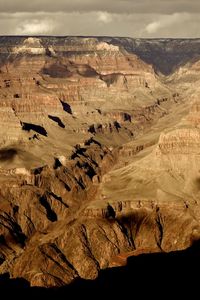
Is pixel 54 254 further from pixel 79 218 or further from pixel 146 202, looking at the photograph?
pixel 146 202

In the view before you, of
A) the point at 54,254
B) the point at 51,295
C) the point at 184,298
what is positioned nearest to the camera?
the point at 184,298

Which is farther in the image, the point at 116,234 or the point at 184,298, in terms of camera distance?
the point at 116,234

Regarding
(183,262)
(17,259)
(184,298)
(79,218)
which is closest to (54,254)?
(17,259)

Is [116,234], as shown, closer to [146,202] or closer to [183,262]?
[146,202]

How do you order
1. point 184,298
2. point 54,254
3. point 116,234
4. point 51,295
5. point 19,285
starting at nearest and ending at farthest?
point 184,298, point 51,295, point 19,285, point 54,254, point 116,234

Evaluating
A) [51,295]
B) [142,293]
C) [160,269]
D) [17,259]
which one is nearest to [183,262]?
[160,269]

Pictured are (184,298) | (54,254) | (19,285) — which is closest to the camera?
(184,298)
